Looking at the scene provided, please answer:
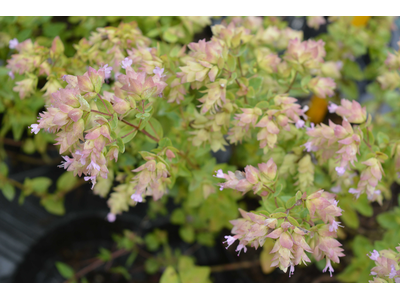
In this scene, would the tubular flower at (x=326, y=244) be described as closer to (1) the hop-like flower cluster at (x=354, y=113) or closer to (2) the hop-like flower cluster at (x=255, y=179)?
(2) the hop-like flower cluster at (x=255, y=179)

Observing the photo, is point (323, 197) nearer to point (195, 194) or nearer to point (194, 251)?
point (195, 194)

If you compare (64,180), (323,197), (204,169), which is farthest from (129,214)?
(323,197)

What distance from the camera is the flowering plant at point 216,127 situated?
2.47 ft

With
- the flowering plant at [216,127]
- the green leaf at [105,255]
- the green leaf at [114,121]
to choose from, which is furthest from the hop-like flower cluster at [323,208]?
the green leaf at [105,255]

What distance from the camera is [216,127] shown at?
0.94 m

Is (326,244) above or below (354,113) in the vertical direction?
below

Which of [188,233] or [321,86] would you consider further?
[188,233]

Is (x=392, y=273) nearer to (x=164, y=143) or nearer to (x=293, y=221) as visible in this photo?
(x=293, y=221)

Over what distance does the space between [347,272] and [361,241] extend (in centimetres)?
15

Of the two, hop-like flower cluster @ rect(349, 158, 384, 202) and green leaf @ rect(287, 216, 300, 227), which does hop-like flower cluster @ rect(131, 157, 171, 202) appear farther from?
hop-like flower cluster @ rect(349, 158, 384, 202)

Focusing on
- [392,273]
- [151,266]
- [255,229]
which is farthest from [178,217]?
[392,273]

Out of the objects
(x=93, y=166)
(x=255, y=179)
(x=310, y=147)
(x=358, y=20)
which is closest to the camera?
(x=93, y=166)

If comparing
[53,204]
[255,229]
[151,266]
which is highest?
[255,229]

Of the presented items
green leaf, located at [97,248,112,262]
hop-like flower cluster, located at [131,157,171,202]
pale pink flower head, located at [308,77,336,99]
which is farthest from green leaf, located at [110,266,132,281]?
pale pink flower head, located at [308,77,336,99]
